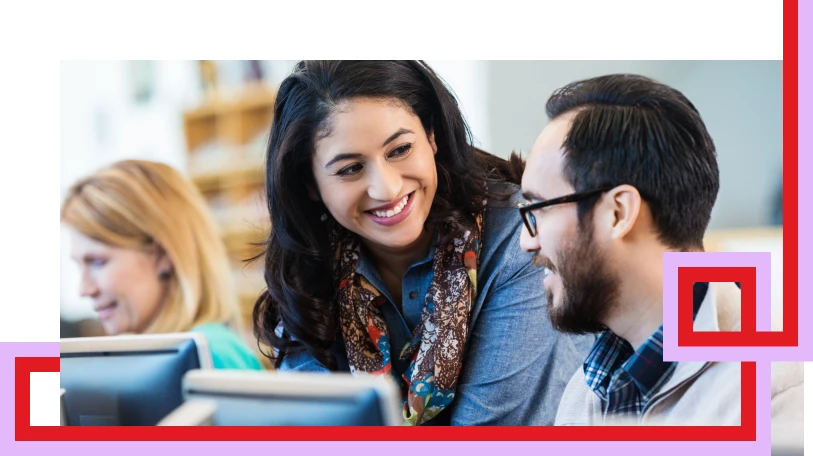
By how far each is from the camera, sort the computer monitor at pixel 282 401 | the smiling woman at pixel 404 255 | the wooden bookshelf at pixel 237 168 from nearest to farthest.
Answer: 1. the computer monitor at pixel 282 401
2. the smiling woman at pixel 404 255
3. the wooden bookshelf at pixel 237 168

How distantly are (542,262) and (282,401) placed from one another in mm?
843

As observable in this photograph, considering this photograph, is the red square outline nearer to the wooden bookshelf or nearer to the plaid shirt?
the plaid shirt

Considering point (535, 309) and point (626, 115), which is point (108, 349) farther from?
point (626, 115)

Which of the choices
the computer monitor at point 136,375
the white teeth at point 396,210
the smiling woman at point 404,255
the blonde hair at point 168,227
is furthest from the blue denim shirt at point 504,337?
the computer monitor at point 136,375

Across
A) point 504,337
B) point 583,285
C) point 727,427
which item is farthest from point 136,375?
point 727,427

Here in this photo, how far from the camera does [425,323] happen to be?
1.93m

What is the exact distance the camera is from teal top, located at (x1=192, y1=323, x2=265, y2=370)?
201 centimetres

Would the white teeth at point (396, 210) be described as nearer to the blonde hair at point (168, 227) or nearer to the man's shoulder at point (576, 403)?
the blonde hair at point (168, 227)

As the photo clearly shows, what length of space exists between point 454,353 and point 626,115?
711mm

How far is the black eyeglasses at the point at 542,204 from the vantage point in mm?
1732

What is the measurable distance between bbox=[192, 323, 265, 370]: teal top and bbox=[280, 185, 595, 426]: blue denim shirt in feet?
1.31

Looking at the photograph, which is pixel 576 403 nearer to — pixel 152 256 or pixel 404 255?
pixel 404 255

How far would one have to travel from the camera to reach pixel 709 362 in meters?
1.82

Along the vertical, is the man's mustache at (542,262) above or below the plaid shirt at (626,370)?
above
